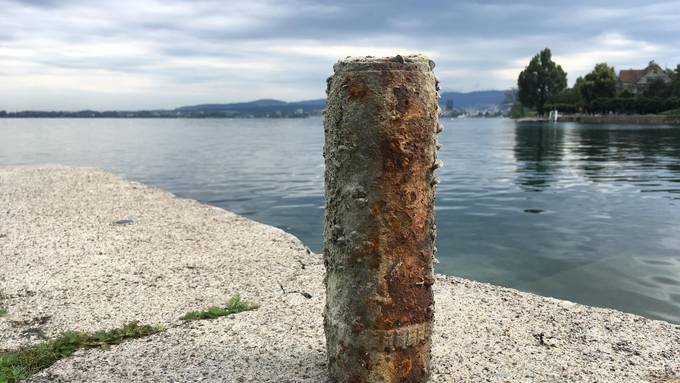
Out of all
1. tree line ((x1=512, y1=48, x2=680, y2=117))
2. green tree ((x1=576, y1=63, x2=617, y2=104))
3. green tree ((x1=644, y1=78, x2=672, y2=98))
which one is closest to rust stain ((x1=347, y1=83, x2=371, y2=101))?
tree line ((x1=512, y1=48, x2=680, y2=117))

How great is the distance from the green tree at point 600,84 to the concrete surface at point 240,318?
10932 centimetres

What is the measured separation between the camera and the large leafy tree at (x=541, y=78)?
12781 centimetres

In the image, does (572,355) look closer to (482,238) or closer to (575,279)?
(575,279)

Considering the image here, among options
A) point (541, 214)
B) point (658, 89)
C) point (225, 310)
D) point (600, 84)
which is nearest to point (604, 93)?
point (600, 84)

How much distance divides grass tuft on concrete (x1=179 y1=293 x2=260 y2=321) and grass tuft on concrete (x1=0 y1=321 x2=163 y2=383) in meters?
0.50

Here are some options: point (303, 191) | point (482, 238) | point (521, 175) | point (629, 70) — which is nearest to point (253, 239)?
point (482, 238)

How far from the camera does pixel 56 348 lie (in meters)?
6.02

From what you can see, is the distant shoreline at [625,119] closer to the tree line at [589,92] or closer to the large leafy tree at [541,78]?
the tree line at [589,92]

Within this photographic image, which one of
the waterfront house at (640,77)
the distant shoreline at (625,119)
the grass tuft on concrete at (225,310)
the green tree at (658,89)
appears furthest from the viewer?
the waterfront house at (640,77)

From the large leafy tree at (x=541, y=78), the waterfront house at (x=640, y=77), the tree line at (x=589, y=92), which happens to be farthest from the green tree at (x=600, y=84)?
the large leafy tree at (x=541, y=78)

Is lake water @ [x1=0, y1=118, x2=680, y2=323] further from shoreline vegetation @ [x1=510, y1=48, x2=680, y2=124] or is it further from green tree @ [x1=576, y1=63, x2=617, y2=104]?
green tree @ [x1=576, y1=63, x2=617, y2=104]

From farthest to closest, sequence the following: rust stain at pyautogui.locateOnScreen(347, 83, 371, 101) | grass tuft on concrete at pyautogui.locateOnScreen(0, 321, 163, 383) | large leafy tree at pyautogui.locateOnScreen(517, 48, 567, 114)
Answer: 1. large leafy tree at pyautogui.locateOnScreen(517, 48, 567, 114)
2. grass tuft on concrete at pyautogui.locateOnScreen(0, 321, 163, 383)
3. rust stain at pyautogui.locateOnScreen(347, 83, 371, 101)

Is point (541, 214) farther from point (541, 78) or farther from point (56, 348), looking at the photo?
point (541, 78)

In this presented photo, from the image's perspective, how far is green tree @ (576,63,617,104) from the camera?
107m
